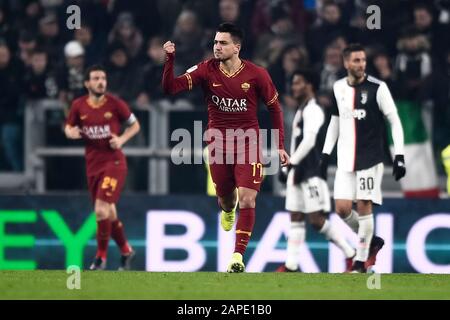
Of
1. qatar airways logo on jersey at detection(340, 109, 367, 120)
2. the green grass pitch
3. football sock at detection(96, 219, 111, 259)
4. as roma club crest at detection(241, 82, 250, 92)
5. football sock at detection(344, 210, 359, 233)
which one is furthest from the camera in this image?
football sock at detection(96, 219, 111, 259)

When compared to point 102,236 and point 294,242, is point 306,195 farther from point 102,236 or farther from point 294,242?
point 102,236

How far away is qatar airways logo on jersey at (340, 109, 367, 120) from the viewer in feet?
42.4

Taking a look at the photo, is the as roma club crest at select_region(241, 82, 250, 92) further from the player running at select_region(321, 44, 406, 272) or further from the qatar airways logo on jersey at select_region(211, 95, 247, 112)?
the player running at select_region(321, 44, 406, 272)

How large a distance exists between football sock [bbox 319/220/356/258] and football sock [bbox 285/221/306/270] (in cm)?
24

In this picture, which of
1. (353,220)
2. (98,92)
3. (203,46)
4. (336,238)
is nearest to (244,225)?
(353,220)

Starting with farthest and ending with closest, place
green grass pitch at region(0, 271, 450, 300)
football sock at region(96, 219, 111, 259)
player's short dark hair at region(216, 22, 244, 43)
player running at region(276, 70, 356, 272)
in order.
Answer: player running at region(276, 70, 356, 272)
football sock at region(96, 219, 111, 259)
player's short dark hair at region(216, 22, 244, 43)
green grass pitch at region(0, 271, 450, 300)

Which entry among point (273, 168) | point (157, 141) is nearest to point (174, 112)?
point (157, 141)

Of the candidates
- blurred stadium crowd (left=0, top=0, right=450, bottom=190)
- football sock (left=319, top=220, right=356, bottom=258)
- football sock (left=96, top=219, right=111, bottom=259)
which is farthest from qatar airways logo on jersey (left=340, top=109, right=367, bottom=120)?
football sock (left=96, top=219, right=111, bottom=259)

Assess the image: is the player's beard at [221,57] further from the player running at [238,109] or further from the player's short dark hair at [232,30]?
the player's short dark hair at [232,30]

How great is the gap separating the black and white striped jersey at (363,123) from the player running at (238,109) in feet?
4.43

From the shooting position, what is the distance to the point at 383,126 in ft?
42.7

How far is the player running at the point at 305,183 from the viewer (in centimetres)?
1435

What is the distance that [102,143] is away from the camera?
14414 mm
